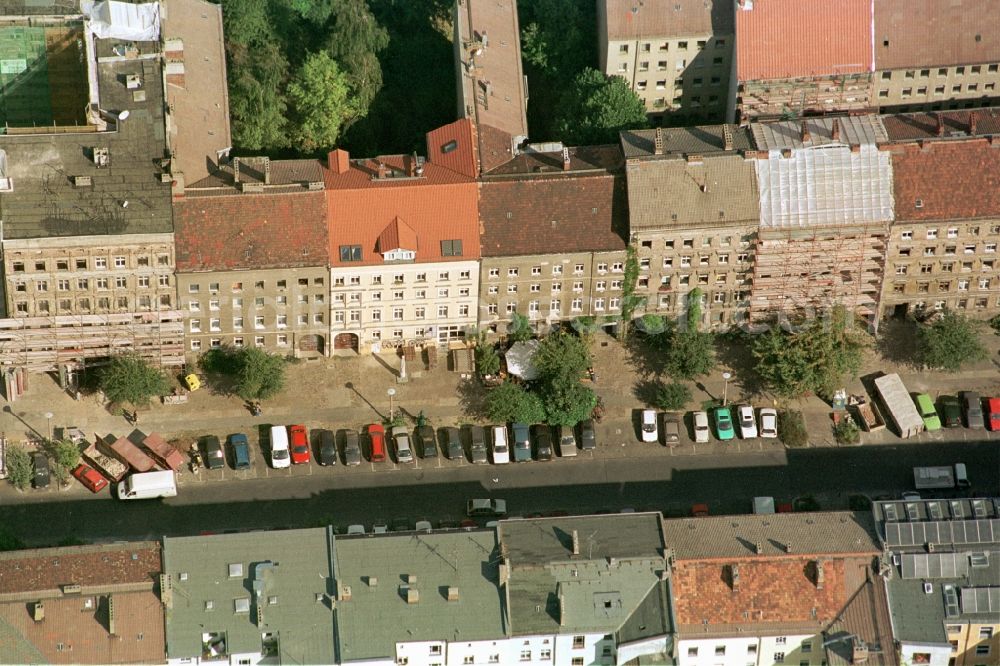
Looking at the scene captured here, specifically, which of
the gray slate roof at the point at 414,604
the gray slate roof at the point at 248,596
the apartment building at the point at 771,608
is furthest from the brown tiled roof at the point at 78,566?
the apartment building at the point at 771,608

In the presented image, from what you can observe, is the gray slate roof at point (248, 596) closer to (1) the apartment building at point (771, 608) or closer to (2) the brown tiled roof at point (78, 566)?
(2) the brown tiled roof at point (78, 566)

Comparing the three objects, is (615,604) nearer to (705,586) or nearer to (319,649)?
(705,586)

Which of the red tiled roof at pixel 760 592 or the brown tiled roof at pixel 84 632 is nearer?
the brown tiled roof at pixel 84 632

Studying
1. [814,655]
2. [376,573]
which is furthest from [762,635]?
[376,573]

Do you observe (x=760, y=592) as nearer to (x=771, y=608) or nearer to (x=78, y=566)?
(x=771, y=608)

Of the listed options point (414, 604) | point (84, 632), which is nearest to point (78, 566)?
point (84, 632)

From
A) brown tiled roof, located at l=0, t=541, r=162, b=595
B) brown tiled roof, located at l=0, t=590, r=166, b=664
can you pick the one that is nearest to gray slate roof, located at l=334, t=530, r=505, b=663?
brown tiled roof, located at l=0, t=590, r=166, b=664

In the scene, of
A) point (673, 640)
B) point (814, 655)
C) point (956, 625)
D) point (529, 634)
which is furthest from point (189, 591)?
point (956, 625)
